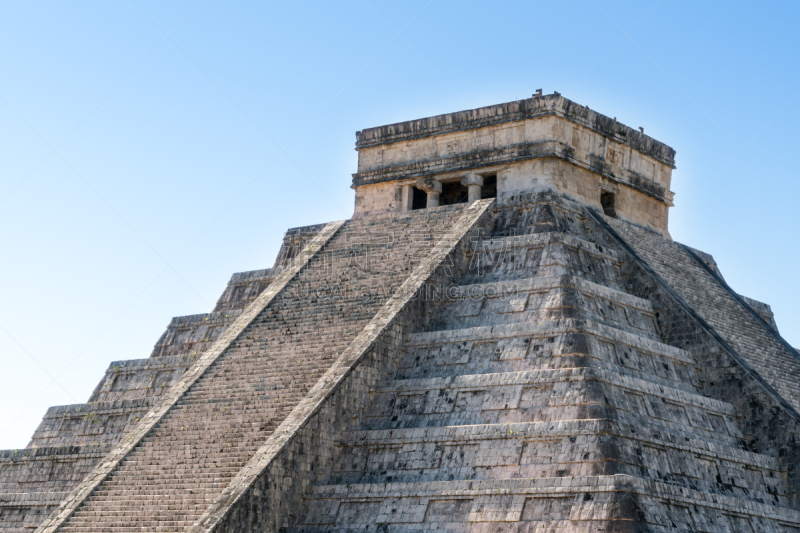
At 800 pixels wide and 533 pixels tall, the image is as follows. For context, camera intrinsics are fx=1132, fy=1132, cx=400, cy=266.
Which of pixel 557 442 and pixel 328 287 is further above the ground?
pixel 328 287

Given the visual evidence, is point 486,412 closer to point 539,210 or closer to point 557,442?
point 557,442

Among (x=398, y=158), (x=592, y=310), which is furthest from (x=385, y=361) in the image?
(x=398, y=158)

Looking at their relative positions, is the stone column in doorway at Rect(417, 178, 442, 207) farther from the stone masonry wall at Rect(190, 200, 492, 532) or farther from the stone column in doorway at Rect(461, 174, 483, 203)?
the stone masonry wall at Rect(190, 200, 492, 532)

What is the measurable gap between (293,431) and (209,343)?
6.63 m

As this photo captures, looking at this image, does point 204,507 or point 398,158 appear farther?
point 398,158

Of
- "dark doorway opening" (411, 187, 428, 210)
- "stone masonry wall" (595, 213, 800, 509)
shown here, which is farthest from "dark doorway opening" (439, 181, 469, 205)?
"stone masonry wall" (595, 213, 800, 509)

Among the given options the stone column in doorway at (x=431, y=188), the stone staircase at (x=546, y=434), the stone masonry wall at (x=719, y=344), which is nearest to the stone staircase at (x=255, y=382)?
the stone column in doorway at (x=431, y=188)

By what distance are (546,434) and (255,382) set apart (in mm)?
4953

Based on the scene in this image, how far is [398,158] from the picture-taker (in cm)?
2202

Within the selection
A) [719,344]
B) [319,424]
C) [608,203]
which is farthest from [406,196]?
[319,424]

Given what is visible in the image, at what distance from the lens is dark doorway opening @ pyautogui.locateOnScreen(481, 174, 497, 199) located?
847 inches

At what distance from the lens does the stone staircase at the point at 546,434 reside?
44.7ft

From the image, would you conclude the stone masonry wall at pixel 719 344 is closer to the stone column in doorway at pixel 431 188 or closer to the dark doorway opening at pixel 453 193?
the dark doorway opening at pixel 453 193

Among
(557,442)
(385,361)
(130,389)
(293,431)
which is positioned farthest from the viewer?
(130,389)
